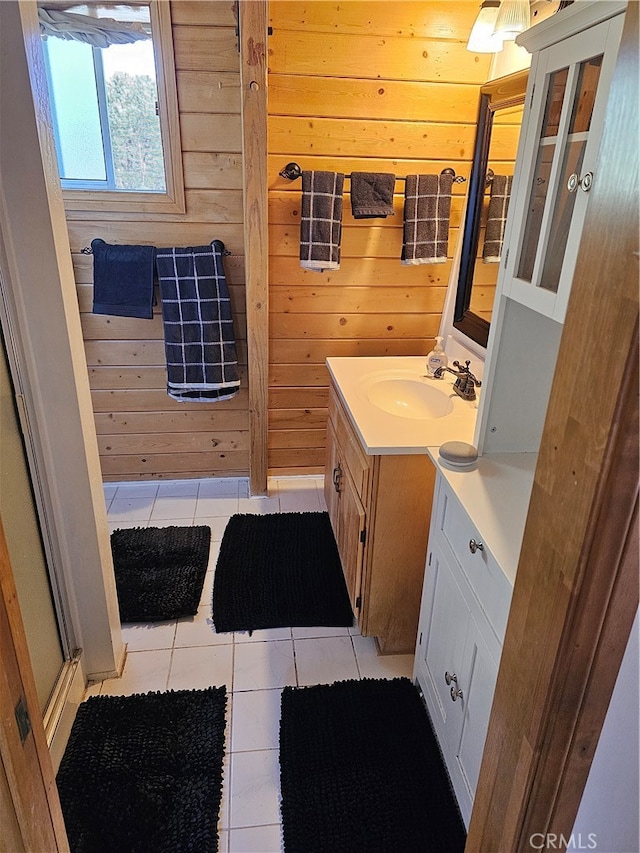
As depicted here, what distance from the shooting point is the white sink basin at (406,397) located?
218 cm

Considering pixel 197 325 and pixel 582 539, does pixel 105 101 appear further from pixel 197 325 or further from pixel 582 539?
pixel 582 539

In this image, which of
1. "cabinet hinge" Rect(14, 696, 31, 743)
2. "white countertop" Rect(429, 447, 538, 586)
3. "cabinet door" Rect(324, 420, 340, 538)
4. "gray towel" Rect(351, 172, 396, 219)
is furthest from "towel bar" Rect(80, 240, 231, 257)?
"cabinet hinge" Rect(14, 696, 31, 743)

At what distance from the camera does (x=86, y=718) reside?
1.71 meters

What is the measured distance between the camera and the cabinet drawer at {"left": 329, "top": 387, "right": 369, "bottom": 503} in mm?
1797

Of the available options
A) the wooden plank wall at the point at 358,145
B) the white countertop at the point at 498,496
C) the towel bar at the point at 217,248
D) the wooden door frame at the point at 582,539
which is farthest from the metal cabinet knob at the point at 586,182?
the towel bar at the point at 217,248

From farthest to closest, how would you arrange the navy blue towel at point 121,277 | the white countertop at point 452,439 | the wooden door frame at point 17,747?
the navy blue towel at point 121,277, the white countertop at point 452,439, the wooden door frame at point 17,747

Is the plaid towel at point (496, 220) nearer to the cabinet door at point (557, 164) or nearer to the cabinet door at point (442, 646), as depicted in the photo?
the cabinet door at point (557, 164)

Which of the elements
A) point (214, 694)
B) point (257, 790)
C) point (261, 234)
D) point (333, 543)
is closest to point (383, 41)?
point (261, 234)

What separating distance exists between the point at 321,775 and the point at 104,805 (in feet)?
1.88

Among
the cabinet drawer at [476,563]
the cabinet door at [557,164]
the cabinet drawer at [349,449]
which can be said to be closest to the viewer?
the cabinet door at [557,164]

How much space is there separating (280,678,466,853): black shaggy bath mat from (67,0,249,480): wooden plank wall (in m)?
1.50

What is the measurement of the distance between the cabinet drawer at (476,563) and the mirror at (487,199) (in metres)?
0.93

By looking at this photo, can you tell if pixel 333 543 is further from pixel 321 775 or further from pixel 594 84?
pixel 594 84

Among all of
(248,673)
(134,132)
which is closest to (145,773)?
(248,673)
